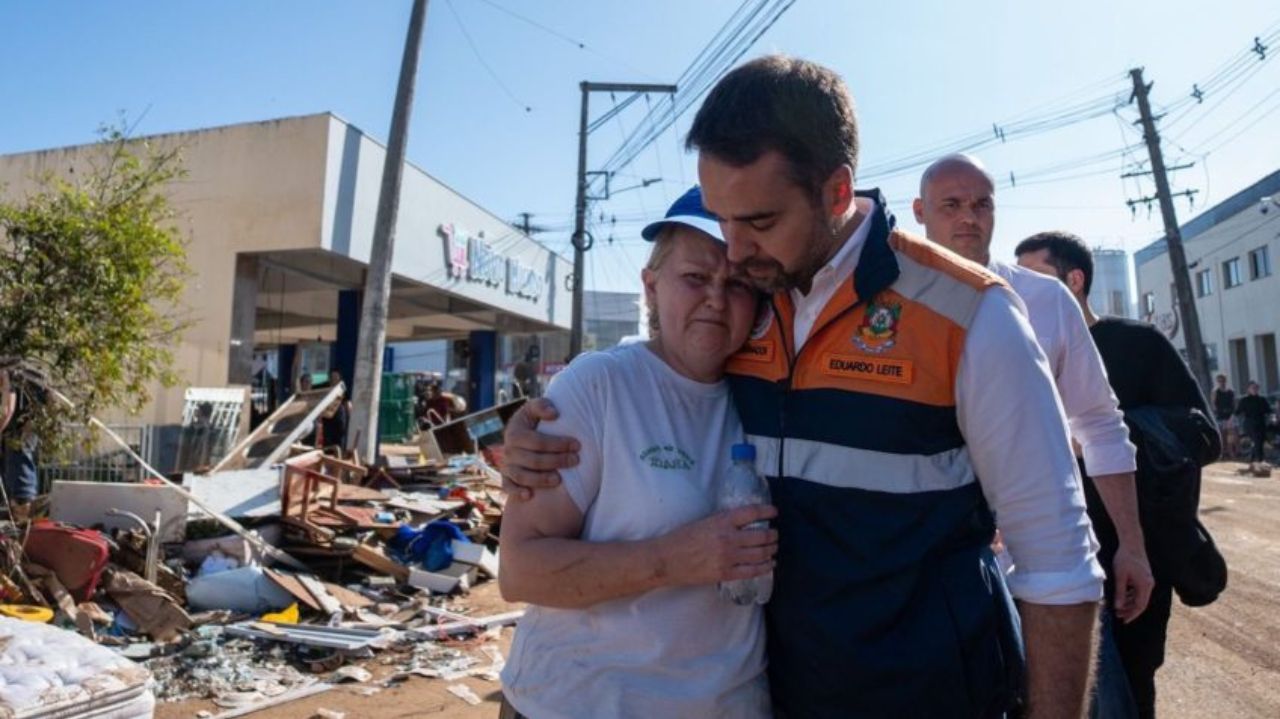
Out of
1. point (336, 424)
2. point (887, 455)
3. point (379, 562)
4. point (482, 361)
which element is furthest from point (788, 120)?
point (482, 361)

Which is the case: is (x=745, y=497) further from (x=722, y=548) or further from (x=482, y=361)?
(x=482, y=361)

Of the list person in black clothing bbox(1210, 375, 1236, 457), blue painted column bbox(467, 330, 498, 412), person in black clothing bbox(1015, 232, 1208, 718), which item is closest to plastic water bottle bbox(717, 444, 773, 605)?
person in black clothing bbox(1015, 232, 1208, 718)

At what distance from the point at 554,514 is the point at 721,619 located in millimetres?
391

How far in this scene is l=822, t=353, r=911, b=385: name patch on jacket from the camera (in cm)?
149

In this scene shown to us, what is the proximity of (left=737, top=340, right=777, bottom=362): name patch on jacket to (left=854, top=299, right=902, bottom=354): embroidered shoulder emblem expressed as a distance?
8.2 inches

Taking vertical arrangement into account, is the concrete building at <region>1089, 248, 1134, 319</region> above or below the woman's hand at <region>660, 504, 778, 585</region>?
above

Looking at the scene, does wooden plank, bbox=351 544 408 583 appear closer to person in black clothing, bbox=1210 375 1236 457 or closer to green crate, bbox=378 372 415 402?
green crate, bbox=378 372 415 402

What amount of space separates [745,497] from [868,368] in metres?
0.34

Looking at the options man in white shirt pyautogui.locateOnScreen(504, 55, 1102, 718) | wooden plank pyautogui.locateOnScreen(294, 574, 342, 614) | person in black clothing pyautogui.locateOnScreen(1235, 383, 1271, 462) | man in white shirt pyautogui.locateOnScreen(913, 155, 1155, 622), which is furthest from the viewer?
person in black clothing pyautogui.locateOnScreen(1235, 383, 1271, 462)

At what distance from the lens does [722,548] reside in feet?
4.84

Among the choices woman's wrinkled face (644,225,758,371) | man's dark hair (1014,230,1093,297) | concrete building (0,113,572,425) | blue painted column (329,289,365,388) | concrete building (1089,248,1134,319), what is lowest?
woman's wrinkled face (644,225,758,371)

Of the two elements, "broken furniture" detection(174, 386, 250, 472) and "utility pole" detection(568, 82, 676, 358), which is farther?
"utility pole" detection(568, 82, 676, 358)

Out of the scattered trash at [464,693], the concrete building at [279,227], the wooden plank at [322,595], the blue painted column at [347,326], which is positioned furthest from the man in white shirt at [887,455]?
the blue painted column at [347,326]

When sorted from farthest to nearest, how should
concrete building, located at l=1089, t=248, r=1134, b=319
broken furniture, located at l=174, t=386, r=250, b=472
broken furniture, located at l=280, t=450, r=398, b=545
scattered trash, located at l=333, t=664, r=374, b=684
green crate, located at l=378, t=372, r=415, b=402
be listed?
concrete building, located at l=1089, t=248, r=1134, b=319 < green crate, located at l=378, t=372, r=415, b=402 < broken furniture, located at l=174, t=386, r=250, b=472 < broken furniture, located at l=280, t=450, r=398, b=545 < scattered trash, located at l=333, t=664, r=374, b=684
